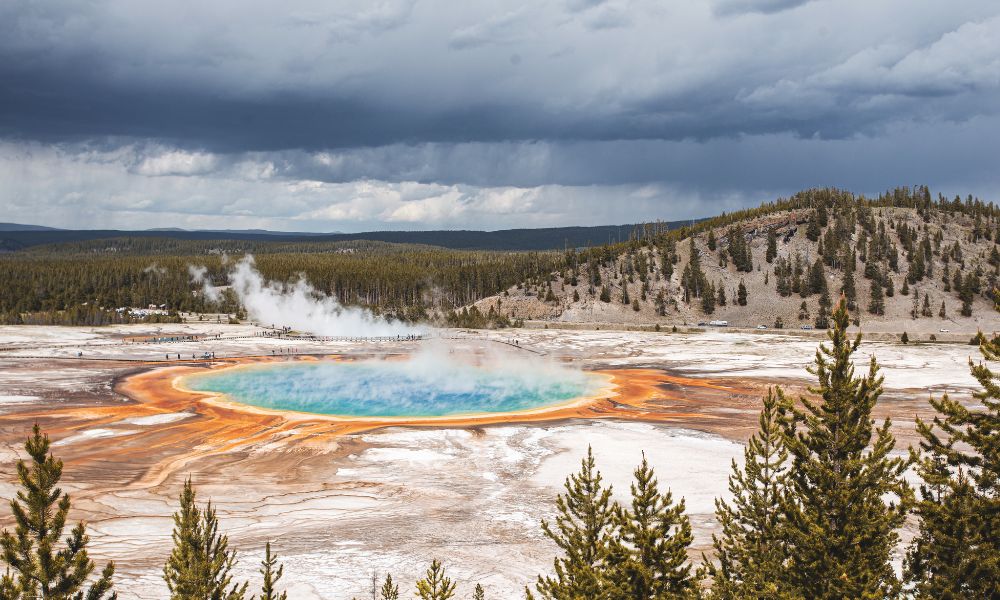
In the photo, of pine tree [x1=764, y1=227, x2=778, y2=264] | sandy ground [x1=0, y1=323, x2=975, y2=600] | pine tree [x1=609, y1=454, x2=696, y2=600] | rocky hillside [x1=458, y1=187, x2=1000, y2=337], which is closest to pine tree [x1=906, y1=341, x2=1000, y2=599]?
pine tree [x1=609, y1=454, x2=696, y2=600]

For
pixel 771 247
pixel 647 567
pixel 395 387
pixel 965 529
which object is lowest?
pixel 395 387

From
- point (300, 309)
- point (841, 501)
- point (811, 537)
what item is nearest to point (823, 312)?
point (300, 309)

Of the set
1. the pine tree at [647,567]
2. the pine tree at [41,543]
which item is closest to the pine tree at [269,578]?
the pine tree at [41,543]

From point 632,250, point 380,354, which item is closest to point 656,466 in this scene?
point 380,354

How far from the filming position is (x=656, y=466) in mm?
30375

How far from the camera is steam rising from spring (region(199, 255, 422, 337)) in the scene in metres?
104

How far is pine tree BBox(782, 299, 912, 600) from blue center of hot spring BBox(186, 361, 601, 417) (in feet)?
110

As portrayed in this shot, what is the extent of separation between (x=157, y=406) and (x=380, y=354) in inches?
1292

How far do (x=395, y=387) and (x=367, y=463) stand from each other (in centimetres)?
2377

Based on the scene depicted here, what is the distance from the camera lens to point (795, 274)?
123188mm

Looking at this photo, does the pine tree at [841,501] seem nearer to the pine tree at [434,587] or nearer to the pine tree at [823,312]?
the pine tree at [434,587]

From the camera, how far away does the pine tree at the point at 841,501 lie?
10711 millimetres

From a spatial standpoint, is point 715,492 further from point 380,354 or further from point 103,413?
point 380,354

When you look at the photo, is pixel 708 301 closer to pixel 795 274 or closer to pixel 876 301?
pixel 795 274
